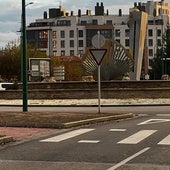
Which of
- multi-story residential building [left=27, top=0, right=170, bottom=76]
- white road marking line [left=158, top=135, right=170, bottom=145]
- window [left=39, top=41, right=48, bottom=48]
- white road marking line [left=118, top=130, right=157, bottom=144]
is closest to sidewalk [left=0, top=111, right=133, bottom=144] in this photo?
white road marking line [left=118, top=130, right=157, bottom=144]

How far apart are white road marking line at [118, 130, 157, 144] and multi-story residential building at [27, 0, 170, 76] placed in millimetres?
154253

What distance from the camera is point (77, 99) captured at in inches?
1540

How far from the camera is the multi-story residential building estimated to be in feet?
567

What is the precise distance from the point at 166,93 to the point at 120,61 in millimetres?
19443

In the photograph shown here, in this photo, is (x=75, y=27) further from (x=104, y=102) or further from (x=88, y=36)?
(x=104, y=102)

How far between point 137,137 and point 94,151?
121 inches

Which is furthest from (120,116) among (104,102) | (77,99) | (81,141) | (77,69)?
(77,69)

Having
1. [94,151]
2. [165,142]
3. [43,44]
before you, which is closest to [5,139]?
[94,151]

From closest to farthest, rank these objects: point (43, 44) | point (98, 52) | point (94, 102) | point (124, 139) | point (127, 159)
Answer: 1. point (127, 159)
2. point (124, 139)
3. point (98, 52)
4. point (94, 102)
5. point (43, 44)

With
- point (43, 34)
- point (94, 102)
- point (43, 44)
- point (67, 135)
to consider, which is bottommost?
point (94, 102)

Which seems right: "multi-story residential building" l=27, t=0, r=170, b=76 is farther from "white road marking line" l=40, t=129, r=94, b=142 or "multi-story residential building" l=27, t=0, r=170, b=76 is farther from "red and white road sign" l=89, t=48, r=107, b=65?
"white road marking line" l=40, t=129, r=94, b=142

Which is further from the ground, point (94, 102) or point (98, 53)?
point (98, 53)

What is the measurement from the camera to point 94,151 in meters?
12.0

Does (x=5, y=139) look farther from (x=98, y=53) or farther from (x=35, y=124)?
(x=98, y=53)
